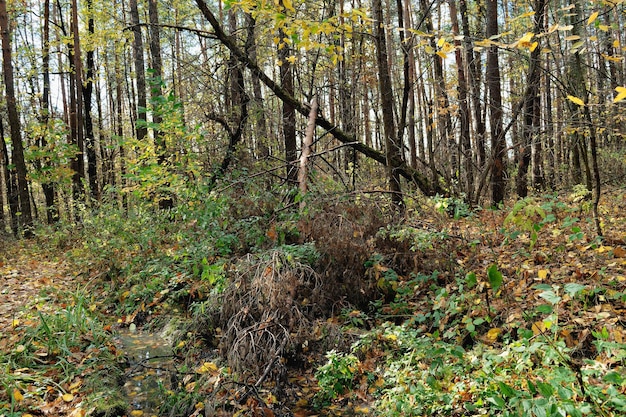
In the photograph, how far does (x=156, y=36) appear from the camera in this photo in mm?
10422

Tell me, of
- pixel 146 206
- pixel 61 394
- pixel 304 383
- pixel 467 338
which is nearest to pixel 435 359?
pixel 467 338

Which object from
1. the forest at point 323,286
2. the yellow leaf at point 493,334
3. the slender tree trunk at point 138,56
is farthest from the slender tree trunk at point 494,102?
the slender tree trunk at point 138,56

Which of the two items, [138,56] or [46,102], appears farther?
[46,102]

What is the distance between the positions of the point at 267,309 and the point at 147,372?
61.5 inches

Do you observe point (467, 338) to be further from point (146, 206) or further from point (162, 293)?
point (146, 206)

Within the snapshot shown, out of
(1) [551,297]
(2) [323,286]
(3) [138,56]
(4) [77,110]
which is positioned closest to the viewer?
(1) [551,297]

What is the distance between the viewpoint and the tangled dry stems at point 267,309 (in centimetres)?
456

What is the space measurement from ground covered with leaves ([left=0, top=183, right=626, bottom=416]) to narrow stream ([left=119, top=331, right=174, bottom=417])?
0.38 ft

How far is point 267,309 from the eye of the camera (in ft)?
16.2

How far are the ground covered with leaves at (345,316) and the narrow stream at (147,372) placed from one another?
0.12 metres

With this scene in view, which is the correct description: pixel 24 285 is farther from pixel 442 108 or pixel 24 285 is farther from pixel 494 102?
pixel 442 108

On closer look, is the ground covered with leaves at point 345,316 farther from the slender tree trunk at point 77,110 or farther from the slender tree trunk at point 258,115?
the slender tree trunk at point 77,110

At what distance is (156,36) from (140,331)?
24.5 feet

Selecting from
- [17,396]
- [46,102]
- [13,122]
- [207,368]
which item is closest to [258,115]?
[207,368]
